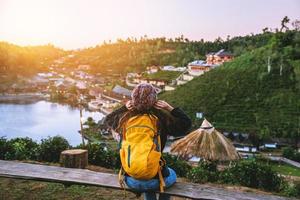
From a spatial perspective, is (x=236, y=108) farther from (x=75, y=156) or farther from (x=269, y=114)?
(x=75, y=156)

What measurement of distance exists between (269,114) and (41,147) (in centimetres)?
2477

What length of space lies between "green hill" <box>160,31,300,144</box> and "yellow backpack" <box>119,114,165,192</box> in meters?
23.1

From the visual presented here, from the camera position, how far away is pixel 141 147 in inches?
70.2

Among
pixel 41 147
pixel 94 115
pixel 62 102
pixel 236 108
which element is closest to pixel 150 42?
pixel 62 102

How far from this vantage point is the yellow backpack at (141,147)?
178 cm

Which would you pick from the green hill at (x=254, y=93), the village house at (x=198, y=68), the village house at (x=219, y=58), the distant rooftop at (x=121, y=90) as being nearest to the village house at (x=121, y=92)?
the distant rooftop at (x=121, y=90)

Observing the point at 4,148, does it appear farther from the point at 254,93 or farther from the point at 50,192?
the point at 254,93

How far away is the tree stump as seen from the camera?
10.2 feet

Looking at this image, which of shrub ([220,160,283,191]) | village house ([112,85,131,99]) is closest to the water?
village house ([112,85,131,99])

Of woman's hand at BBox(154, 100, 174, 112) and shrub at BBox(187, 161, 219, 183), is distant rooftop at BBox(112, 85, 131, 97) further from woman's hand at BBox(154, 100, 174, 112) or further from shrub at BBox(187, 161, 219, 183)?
woman's hand at BBox(154, 100, 174, 112)

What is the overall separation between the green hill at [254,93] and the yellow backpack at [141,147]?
2311 cm

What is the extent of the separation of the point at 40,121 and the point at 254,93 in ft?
60.8

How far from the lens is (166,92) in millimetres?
34625

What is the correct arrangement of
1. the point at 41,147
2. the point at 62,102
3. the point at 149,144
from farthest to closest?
the point at 62,102
the point at 41,147
the point at 149,144
